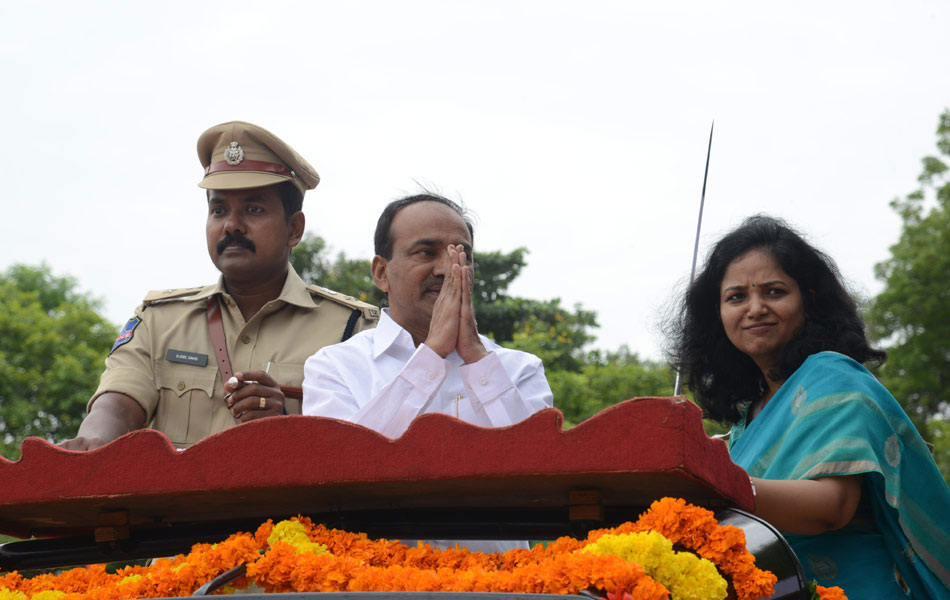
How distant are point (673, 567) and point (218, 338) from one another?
246 cm

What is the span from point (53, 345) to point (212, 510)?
1870 cm

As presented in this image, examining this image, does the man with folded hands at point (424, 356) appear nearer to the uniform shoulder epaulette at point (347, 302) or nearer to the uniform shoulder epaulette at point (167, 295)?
the uniform shoulder epaulette at point (347, 302)

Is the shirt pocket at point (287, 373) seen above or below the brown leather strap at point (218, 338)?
below

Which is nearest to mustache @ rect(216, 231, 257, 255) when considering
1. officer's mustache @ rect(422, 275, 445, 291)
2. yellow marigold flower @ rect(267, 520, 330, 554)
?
officer's mustache @ rect(422, 275, 445, 291)

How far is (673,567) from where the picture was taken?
6.17 feet

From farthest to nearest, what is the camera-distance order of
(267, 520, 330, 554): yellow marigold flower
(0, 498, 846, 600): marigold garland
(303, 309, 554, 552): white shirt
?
(303, 309, 554, 552): white shirt
(267, 520, 330, 554): yellow marigold flower
(0, 498, 846, 600): marigold garland

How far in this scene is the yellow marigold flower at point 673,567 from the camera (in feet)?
→ 6.14

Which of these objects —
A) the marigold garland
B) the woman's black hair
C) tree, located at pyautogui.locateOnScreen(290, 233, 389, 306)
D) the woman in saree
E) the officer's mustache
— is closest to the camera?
the marigold garland

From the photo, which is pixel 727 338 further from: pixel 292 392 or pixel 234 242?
pixel 234 242

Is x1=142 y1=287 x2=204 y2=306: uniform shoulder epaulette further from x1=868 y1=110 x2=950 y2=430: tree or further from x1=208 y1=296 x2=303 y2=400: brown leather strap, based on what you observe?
x1=868 y1=110 x2=950 y2=430: tree

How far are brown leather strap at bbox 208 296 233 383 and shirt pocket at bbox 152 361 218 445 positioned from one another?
0.16 feet

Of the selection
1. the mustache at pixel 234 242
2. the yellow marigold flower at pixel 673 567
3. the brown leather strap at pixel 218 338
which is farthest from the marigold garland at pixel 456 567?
the mustache at pixel 234 242

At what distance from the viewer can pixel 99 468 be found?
2252 mm

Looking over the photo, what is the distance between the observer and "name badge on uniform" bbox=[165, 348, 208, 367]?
382 cm
